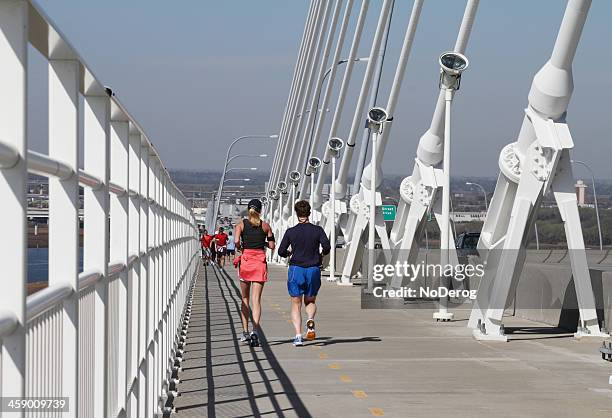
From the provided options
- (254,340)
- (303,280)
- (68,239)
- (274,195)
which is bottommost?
(254,340)

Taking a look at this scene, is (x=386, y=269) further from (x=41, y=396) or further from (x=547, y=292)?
(x=41, y=396)

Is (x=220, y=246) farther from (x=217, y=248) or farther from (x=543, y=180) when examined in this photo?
(x=543, y=180)

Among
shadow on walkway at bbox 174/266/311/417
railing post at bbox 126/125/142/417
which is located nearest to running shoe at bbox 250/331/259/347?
shadow on walkway at bbox 174/266/311/417

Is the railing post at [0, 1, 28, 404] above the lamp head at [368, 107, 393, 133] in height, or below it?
below

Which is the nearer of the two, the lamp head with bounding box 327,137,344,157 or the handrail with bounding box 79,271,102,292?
the handrail with bounding box 79,271,102,292

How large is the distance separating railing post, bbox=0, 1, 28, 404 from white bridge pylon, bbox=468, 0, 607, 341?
1328 cm

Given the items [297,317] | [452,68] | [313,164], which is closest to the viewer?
[297,317]

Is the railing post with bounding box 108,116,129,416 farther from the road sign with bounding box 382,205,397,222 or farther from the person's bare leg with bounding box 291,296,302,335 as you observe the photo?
the road sign with bounding box 382,205,397,222

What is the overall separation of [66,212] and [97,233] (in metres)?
0.95

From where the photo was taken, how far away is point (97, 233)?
15.6ft

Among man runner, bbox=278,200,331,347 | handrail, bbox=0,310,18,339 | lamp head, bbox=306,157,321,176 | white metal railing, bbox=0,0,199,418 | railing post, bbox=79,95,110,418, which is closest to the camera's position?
handrail, bbox=0,310,18,339

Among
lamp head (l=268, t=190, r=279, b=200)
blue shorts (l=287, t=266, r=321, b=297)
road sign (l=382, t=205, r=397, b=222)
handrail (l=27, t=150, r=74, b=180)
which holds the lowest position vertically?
blue shorts (l=287, t=266, r=321, b=297)

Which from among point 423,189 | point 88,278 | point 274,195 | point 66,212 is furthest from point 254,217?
point 274,195

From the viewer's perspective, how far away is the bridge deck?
33.9 feet
